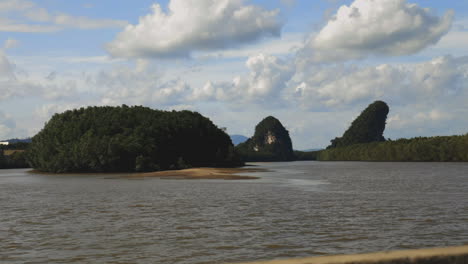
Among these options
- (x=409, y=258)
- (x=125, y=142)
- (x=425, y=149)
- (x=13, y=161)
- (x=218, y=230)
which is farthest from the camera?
(x=425, y=149)

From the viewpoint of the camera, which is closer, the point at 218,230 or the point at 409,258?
the point at 409,258

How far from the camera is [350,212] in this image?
22.6m

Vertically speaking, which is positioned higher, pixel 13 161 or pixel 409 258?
pixel 13 161

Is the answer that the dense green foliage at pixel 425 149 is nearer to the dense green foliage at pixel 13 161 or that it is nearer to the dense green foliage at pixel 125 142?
the dense green foliage at pixel 125 142

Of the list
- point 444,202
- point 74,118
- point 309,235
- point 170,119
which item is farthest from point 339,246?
point 74,118

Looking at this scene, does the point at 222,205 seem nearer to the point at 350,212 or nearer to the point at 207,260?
the point at 350,212

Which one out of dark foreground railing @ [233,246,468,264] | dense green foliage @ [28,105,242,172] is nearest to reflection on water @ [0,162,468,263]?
dark foreground railing @ [233,246,468,264]

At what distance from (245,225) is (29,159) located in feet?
341

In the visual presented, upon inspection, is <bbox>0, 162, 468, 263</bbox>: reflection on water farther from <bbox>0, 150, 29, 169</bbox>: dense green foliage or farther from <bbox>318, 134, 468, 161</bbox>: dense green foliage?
<bbox>318, 134, 468, 161</bbox>: dense green foliage

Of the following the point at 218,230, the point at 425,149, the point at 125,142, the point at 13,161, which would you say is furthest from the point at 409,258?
the point at 425,149

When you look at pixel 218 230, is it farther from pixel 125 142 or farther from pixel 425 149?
pixel 425 149

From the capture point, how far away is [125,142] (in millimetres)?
93938

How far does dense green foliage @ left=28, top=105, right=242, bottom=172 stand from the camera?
93062 mm

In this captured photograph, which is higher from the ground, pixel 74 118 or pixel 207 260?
pixel 74 118
